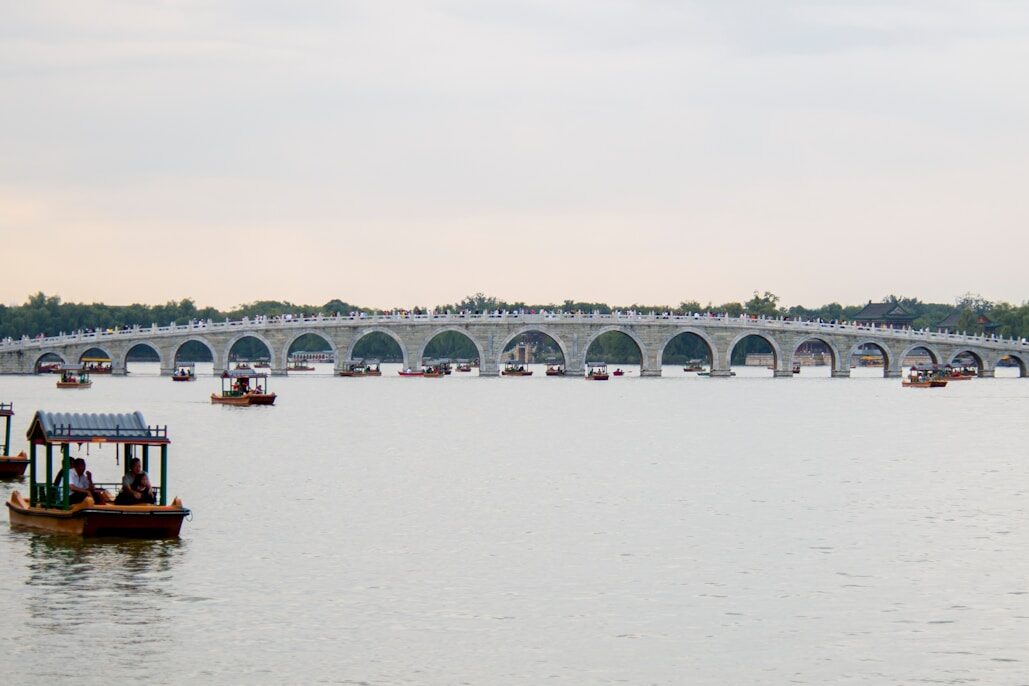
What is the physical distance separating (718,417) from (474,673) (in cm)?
4602

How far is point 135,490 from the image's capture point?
933 inches

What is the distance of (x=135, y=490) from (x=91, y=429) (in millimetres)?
1412

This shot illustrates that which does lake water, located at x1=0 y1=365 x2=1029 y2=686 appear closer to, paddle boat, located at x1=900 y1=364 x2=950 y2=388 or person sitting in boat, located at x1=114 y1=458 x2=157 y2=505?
person sitting in boat, located at x1=114 y1=458 x2=157 y2=505

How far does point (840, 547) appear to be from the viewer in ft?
81.9

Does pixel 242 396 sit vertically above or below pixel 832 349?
below

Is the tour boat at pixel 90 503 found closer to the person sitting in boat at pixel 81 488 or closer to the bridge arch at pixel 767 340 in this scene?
the person sitting in boat at pixel 81 488

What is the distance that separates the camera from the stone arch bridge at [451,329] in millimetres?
97188

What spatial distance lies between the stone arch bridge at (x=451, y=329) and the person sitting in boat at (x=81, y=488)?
7188 cm

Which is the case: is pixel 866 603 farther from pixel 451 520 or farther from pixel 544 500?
pixel 544 500

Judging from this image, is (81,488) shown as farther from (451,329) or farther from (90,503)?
(451,329)

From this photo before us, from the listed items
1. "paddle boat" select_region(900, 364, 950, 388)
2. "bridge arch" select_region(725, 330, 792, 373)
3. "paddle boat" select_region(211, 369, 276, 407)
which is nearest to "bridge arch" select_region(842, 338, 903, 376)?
"paddle boat" select_region(900, 364, 950, 388)

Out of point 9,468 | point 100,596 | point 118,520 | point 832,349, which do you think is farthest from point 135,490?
point 832,349

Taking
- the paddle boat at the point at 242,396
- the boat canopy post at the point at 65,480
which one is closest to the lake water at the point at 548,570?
the boat canopy post at the point at 65,480

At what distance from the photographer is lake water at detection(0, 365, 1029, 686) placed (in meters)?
16.8
